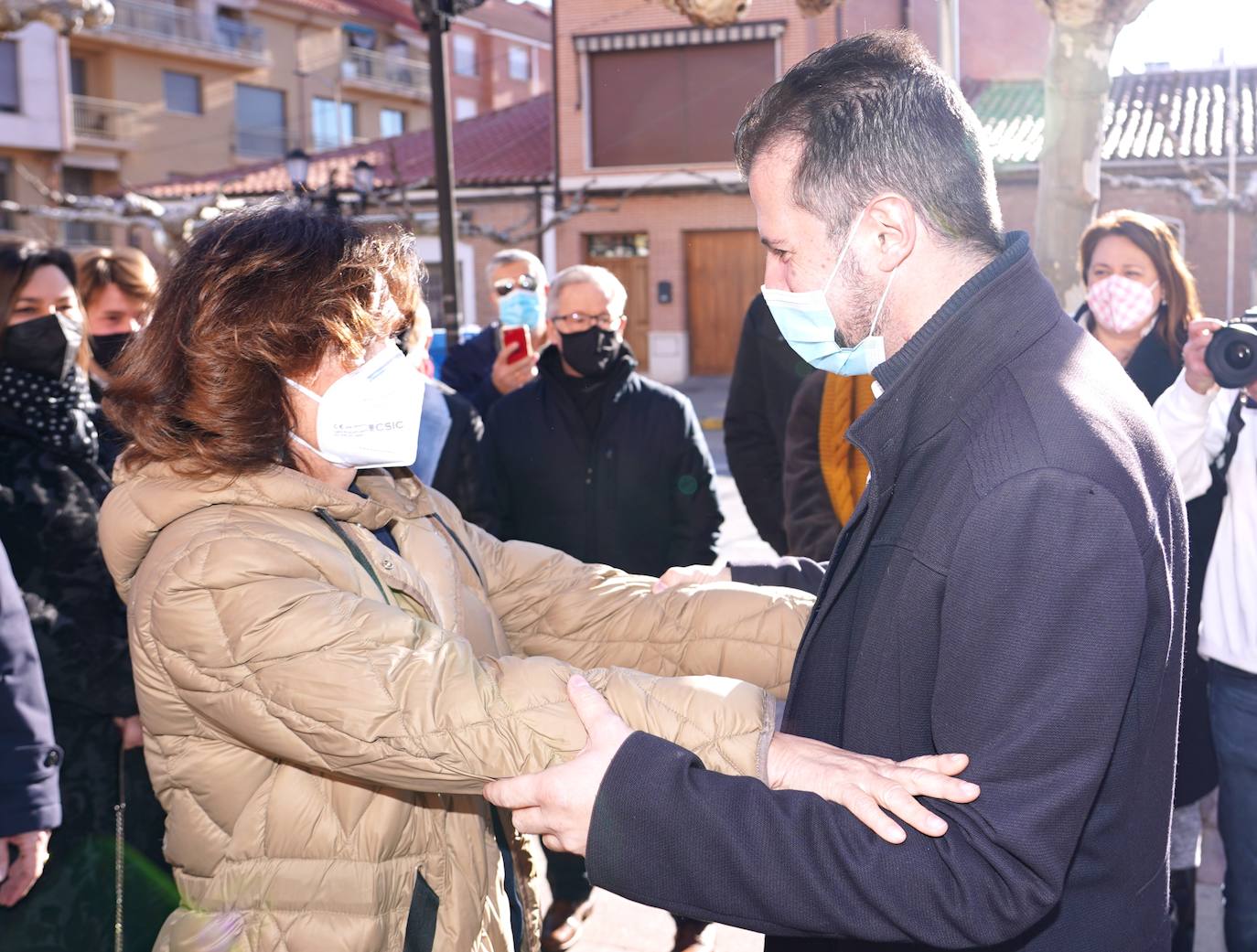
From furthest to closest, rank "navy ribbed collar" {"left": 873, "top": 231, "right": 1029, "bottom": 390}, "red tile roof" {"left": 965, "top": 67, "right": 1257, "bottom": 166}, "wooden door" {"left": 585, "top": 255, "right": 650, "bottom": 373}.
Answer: "wooden door" {"left": 585, "top": 255, "right": 650, "bottom": 373}, "red tile roof" {"left": 965, "top": 67, "right": 1257, "bottom": 166}, "navy ribbed collar" {"left": 873, "top": 231, "right": 1029, "bottom": 390}

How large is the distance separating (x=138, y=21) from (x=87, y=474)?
124ft

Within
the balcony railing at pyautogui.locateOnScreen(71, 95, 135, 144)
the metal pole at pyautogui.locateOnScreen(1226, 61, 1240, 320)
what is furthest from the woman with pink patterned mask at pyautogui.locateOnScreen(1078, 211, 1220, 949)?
the balcony railing at pyautogui.locateOnScreen(71, 95, 135, 144)

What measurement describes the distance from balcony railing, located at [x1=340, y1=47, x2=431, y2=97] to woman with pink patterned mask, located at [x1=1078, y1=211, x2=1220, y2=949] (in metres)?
39.2

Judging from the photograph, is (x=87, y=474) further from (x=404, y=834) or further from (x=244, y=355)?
(x=404, y=834)

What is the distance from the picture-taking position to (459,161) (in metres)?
27.5

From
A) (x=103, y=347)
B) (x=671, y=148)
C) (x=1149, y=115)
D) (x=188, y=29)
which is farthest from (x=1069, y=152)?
(x=188, y=29)

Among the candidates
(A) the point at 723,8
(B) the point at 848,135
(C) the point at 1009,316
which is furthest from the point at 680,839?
(A) the point at 723,8

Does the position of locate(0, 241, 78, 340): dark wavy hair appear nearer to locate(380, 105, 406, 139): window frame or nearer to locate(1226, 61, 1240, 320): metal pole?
locate(1226, 61, 1240, 320): metal pole

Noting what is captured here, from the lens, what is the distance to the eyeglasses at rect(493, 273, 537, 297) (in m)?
5.96

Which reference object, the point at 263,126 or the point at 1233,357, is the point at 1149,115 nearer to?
the point at 1233,357

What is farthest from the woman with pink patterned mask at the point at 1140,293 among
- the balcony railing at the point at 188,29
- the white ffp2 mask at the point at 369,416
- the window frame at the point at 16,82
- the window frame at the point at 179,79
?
the window frame at the point at 179,79

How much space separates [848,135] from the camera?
1658mm

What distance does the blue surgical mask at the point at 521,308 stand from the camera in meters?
5.86

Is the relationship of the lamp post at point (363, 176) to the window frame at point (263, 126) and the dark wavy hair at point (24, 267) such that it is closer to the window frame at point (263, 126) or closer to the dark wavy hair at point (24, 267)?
the dark wavy hair at point (24, 267)
